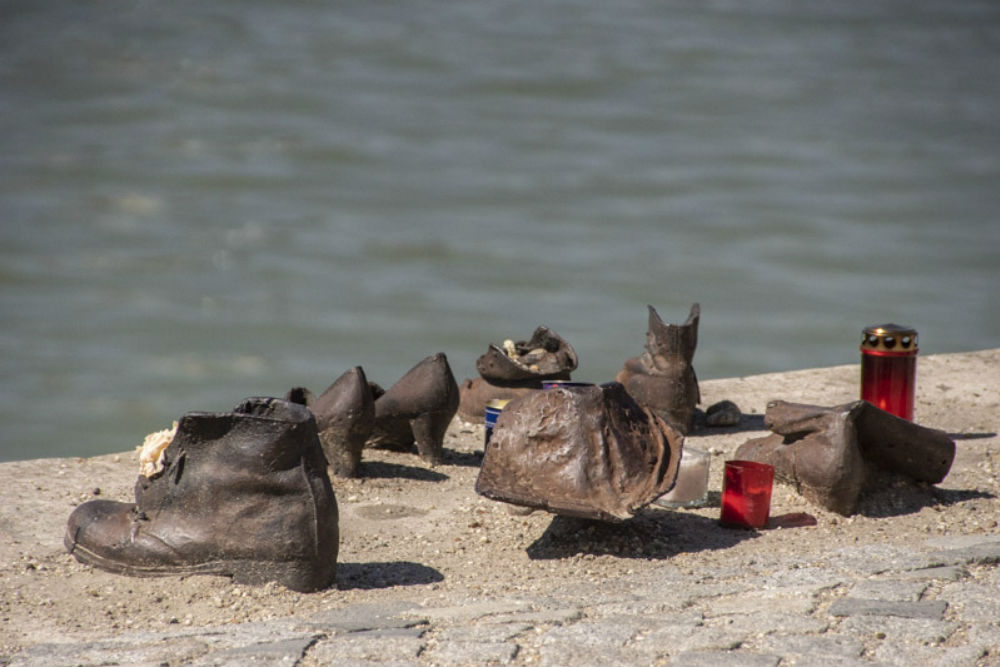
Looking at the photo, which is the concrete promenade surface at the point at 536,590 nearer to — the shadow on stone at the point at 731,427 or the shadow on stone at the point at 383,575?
the shadow on stone at the point at 383,575

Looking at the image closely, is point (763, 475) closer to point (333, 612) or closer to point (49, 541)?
point (333, 612)

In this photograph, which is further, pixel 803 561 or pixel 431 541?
pixel 431 541

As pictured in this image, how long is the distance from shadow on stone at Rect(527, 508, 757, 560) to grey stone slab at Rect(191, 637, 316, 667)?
1.19m

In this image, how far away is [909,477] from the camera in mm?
4984

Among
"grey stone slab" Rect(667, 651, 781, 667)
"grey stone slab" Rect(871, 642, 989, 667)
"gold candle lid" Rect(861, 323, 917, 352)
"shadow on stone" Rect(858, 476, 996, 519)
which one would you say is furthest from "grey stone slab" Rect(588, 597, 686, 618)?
"gold candle lid" Rect(861, 323, 917, 352)

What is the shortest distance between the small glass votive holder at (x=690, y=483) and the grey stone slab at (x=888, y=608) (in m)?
1.29

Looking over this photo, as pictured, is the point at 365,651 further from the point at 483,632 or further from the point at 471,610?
the point at 471,610

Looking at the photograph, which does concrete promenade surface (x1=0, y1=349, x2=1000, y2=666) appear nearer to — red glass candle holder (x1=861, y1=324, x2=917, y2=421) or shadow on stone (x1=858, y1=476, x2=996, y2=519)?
shadow on stone (x1=858, y1=476, x2=996, y2=519)

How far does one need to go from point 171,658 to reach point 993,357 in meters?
5.95

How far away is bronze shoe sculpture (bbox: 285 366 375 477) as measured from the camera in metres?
5.17

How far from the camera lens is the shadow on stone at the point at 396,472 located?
5.37 meters

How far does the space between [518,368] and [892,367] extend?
5.90 feet

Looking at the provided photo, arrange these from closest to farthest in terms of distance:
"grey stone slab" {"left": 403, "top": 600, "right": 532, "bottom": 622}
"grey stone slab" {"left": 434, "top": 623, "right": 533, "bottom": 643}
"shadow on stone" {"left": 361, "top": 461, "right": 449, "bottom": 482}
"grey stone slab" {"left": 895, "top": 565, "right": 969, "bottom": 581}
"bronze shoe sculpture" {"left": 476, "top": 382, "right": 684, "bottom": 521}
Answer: "grey stone slab" {"left": 434, "top": 623, "right": 533, "bottom": 643} < "grey stone slab" {"left": 403, "top": 600, "right": 532, "bottom": 622} < "grey stone slab" {"left": 895, "top": 565, "right": 969, "bottom": 581} < "bronze shoe sculpture" {"left": 476, "top": 382, "right": 684, "bottom": 521} < "shadow on stone" {"left": 361, "top": 461, "right": 449, "bottom": 482}

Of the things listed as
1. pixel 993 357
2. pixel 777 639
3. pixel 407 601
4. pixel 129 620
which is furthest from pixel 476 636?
pixel 993 357
